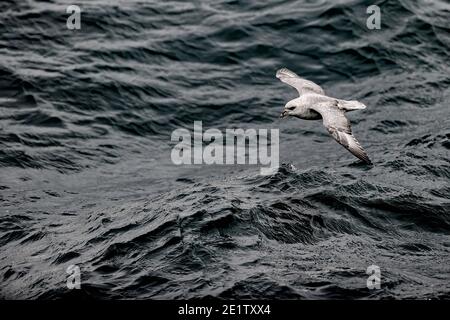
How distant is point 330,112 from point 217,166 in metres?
3.54

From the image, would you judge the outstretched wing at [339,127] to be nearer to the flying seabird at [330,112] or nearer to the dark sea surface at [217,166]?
the flying seabird at [330,112]

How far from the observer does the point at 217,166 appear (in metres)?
13.3

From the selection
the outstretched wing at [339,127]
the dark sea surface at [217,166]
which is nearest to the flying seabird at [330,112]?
the outstretched wing at [339,127]

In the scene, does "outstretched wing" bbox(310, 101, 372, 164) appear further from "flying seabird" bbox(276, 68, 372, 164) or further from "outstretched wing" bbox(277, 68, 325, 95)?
"outstretched wing" bbox(277, 68, 325, 95)

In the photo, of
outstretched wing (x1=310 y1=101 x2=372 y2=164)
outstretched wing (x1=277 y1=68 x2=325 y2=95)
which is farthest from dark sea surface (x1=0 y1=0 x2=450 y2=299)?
outstretched wing (x1=277 y1=68 x2=325 y2=95)

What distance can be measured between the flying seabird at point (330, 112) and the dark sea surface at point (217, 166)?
40.6 inches

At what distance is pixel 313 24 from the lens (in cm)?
1778

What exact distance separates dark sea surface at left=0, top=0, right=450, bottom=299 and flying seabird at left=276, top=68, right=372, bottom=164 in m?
1.03

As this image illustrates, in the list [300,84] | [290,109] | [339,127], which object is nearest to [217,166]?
[300,84]

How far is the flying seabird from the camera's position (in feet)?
31.2

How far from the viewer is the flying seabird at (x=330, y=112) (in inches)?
374
